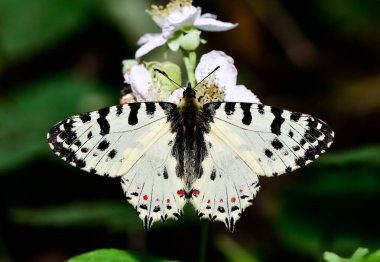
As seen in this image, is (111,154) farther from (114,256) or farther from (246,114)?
(246,114)

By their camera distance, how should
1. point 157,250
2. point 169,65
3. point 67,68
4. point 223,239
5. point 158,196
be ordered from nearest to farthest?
point 158,196 → point 169,65 → point 223,239 → point 157,250 → point 67,68

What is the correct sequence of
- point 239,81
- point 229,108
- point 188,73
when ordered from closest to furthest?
point 229,108 < point 188,73 < point 239,81

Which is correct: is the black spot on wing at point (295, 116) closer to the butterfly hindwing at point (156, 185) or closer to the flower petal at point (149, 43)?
the butterfly hindwing at point (156, 185)

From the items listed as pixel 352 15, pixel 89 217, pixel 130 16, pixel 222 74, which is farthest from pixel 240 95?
pixel 352 15

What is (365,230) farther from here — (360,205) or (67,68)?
(67,68)

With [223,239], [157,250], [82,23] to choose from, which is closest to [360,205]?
[223,239]

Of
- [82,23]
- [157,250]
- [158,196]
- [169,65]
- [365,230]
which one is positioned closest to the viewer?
[158,196]
